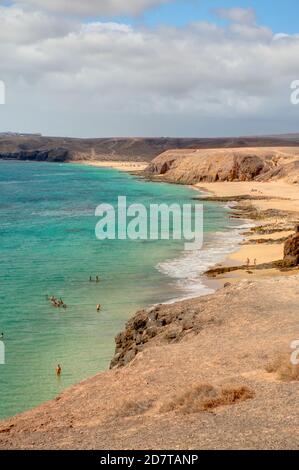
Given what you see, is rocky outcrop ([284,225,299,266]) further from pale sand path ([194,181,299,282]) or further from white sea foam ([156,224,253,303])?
white sea foam ([156,224,253,303])

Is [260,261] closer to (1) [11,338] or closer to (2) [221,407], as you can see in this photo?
(1) [11,338]

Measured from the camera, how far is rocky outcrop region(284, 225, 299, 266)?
1430 inches

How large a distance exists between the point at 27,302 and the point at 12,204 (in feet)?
187

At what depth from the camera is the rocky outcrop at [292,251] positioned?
36.3 m

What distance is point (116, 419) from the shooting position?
14.3 metres

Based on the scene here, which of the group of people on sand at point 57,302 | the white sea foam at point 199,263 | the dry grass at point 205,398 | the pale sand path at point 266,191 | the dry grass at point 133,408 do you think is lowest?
the group of people on sand at point 57,302

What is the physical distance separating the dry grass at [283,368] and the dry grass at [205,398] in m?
1.48

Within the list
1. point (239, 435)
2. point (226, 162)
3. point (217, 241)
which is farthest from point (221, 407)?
point (226, 162)

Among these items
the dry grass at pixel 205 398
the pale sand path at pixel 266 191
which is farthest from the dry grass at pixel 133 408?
the pale sand path at pixel 266 191

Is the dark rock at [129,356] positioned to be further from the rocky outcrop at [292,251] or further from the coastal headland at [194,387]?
the rocky outcrop at [292,251]

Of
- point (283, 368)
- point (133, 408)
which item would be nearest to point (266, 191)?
point (283, 368)

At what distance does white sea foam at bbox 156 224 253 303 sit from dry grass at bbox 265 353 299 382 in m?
15.9

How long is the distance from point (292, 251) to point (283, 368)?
22271 millimetres

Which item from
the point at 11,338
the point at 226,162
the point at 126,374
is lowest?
the point at 11,338
